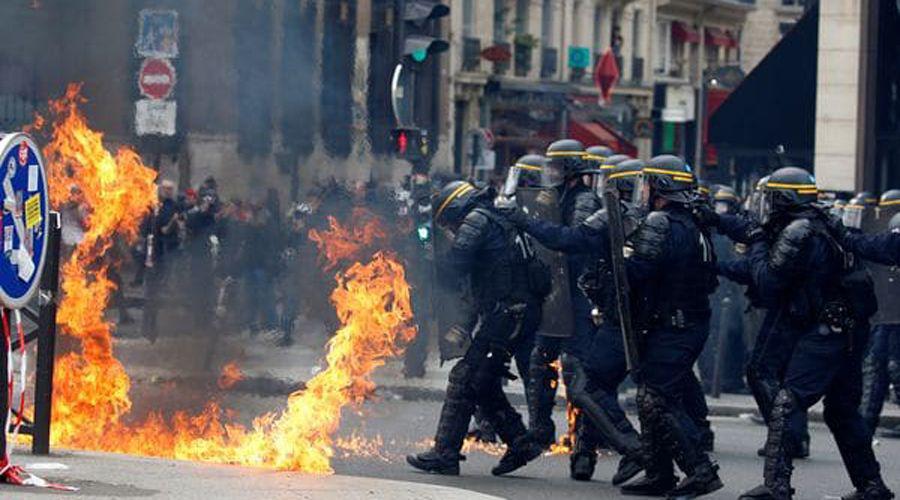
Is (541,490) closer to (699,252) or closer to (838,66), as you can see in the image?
(699,252)

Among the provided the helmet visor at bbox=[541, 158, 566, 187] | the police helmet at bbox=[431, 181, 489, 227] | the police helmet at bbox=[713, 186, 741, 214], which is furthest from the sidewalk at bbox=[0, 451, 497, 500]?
the police helmet at bbox=[713, 186, 741, 214]

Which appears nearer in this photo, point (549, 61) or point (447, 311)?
point (447, 311)

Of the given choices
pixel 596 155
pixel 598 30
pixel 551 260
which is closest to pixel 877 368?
pixel 596 155

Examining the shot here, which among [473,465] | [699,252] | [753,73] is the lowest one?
[473,465]

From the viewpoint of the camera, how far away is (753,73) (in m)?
24.3

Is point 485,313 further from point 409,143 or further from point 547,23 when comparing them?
point 547,23

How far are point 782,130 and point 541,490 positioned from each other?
1487 centimetres

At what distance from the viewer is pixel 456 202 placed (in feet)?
34.4

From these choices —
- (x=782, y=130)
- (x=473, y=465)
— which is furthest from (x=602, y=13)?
(x=473, y=465)

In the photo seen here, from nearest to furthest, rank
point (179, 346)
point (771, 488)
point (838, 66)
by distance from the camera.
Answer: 1. point (771, 488)
2. point (179, 346)
3. point (838, 66)

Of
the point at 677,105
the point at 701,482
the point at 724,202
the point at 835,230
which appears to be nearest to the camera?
the point at 835,230

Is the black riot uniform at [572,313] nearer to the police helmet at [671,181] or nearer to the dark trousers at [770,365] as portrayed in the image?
the police helmet at [671,181]

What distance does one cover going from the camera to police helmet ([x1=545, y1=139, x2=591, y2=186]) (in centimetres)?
1114

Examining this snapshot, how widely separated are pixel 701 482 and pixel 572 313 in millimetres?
1909
